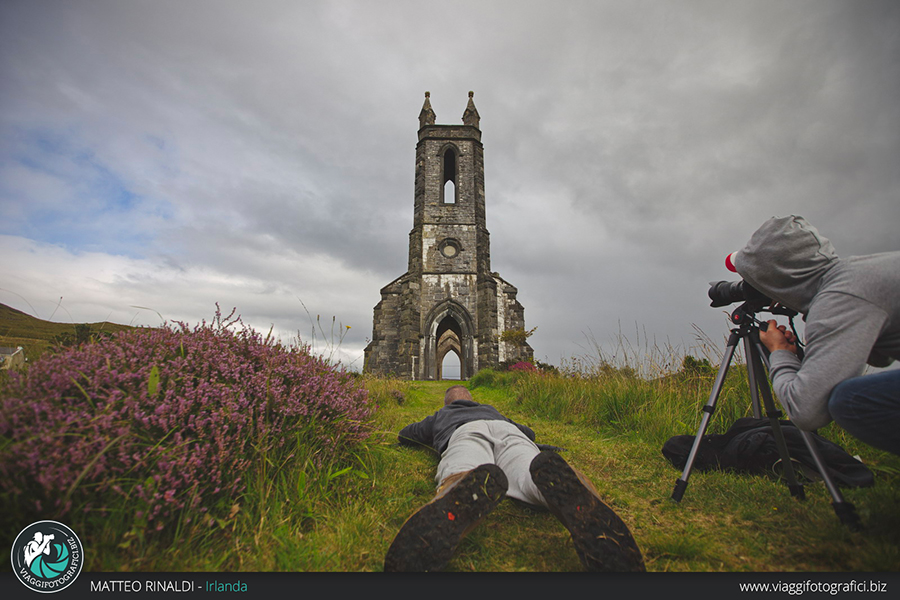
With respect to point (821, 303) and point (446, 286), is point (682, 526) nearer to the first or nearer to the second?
point (821, 303)

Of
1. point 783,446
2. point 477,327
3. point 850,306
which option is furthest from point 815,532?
point 477,327

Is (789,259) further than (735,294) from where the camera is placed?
No

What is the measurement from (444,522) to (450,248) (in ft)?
52.6

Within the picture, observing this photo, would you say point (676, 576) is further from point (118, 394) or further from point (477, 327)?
point (477, 327)

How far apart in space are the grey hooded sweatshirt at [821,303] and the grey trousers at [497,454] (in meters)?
1.31

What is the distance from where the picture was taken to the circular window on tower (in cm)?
1725

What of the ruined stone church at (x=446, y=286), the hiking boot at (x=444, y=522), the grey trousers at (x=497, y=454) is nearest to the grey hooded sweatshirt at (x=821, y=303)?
the grey trousers at (x=497, y=454)

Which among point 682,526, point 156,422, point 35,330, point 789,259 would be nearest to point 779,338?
point 789,259

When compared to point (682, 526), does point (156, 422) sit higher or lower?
higher

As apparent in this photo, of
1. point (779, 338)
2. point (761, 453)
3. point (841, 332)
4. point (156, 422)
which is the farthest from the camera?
point (761, 453)

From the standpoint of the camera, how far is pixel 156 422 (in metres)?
1.77

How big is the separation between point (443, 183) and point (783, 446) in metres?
17.4

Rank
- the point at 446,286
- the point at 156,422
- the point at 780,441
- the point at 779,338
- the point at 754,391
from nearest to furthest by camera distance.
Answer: the point at 156,422 < the point at 779,338 < the point at 780,441 < the point at 754,391 < the point at 446,286

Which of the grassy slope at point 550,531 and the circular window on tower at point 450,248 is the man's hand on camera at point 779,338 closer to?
the grassy slope at point 550,531
